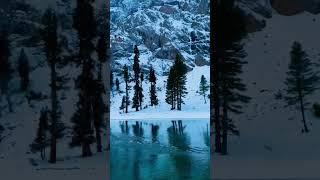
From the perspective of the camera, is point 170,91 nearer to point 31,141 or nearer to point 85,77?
point 85,77

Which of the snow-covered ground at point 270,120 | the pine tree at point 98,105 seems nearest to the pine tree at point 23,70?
the pine tree at point 98,105

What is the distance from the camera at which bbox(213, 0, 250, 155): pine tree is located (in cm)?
490

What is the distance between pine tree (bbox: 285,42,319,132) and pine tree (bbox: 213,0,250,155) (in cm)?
51

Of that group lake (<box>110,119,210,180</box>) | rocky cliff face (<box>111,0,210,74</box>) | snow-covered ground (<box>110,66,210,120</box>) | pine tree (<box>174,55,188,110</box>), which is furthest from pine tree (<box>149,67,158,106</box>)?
rocky cliff face (<box>111,0,210,74</box>)

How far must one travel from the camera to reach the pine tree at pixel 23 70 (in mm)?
4785

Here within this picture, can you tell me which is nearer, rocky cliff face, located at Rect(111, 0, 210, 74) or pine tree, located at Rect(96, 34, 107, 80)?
pine tree, located at Rect(96, 34, 107, 80)

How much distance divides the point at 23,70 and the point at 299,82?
3.13 m

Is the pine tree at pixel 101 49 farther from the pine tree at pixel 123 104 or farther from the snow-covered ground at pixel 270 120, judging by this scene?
the pine tree at pixel 123 104

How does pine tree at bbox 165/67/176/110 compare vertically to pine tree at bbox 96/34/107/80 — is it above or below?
below

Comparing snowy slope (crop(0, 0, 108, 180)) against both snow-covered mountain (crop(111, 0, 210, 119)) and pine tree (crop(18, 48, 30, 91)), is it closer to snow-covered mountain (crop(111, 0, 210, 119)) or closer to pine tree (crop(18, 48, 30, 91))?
pine tree (crop(18, 48, 30, 91))

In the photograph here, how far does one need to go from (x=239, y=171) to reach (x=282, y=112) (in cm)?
83

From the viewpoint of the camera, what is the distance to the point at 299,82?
4906mm

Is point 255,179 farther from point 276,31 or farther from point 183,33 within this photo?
point 183,33

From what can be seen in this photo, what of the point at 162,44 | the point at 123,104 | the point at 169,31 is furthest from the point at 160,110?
the point at 162,44
